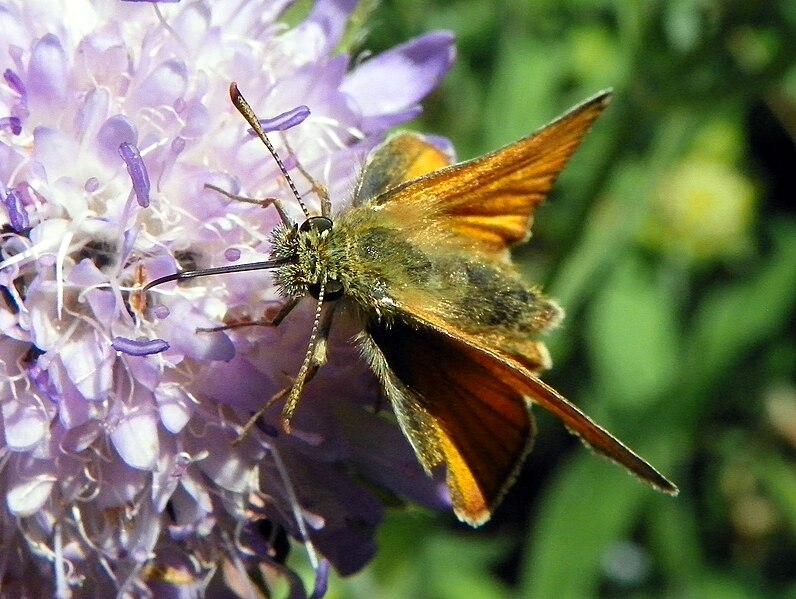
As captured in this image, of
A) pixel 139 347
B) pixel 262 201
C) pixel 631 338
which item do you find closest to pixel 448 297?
pixel 262 201

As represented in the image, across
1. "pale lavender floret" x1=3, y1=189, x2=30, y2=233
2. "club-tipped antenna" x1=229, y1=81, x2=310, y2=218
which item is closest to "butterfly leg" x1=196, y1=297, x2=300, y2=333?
"club-tipped antenna" x1=229, y1=81, x2=310, y2=218

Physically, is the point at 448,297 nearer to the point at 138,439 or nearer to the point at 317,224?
the point at 317,224

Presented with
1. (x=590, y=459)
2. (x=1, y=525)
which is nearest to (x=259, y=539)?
(x=1, y=525)

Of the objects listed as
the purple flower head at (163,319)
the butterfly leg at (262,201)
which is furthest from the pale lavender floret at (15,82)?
the butterfly leg at (262,201)

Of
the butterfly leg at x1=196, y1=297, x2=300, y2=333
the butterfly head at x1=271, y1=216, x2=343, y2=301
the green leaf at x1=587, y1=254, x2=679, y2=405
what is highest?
the butterfly head at x1=271, y1=216, x2=343, y2=301

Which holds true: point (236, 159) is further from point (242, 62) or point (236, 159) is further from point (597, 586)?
point (597, 586)

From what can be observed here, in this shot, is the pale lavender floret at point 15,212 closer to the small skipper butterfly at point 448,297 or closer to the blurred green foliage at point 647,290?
the small skipper butterfly at point 448,297

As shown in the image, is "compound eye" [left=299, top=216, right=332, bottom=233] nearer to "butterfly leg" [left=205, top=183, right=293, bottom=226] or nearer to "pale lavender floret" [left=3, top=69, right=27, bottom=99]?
"butterfly leg" [left=205, top=183, right=293, bottom=226]
